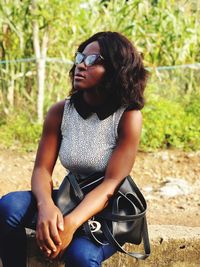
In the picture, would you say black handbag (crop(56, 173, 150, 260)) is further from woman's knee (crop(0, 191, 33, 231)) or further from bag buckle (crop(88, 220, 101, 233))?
woman's knee (crop(0, 191, 33, 231))

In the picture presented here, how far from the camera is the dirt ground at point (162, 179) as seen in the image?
4391 millimetres

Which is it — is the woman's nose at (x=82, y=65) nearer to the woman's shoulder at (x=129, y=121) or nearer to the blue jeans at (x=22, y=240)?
the woman's shoulder at (x=129, y=121)

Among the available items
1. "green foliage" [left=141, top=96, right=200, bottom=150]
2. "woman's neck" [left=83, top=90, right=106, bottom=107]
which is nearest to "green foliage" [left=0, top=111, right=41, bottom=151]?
"green foliage" [left=141, top=96, right=200, bottom=150]

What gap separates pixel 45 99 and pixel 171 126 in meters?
1.37

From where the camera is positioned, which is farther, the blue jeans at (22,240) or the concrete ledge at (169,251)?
the concrete ledge at (169,251)

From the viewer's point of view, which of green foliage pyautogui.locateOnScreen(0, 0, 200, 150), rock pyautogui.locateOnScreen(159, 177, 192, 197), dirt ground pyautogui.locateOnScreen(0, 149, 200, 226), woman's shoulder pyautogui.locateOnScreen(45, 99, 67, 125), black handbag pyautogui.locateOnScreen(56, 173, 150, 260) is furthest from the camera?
green foliage pyautogui.locateOnScreen(0, 0, 200, 150)

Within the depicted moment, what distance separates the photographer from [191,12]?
794 centimetres

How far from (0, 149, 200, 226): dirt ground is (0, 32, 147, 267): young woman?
5.79 ft

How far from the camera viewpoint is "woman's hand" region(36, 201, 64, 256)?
2.25 meters

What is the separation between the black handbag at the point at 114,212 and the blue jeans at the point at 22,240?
50mm

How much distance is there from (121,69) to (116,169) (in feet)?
1.42

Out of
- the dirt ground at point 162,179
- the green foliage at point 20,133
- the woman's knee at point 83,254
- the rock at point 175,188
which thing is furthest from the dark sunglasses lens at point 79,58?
the green foliage at point 20,133

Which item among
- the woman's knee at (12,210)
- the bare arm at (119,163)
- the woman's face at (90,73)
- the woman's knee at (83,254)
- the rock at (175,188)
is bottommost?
the rock at (175,188)

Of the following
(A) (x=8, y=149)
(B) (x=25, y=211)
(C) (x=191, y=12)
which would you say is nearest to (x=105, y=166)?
(B) (x=25, y=211)
